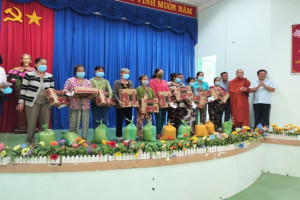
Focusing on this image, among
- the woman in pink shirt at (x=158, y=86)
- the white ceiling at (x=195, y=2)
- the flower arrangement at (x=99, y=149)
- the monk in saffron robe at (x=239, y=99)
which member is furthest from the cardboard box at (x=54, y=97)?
the white ceiling at (x=195, y=2)

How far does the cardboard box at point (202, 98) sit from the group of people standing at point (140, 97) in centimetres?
11

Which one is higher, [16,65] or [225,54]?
[225,54]

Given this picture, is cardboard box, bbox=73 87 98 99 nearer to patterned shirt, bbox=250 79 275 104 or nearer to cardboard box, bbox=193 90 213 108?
cardboard box, bbox=193 90 213 108

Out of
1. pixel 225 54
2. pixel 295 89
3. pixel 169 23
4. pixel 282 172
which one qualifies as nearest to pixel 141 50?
pixel 169 23

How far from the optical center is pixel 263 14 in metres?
5.33

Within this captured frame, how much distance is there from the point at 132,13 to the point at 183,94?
2759 mm

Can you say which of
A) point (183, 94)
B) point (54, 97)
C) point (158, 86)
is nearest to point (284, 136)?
point (183, 94)

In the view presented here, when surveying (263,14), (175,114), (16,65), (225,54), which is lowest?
(175,114)

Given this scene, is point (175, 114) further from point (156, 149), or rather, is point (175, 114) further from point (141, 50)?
point (141, 50)

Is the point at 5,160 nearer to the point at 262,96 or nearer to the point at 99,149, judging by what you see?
the point at 99,149

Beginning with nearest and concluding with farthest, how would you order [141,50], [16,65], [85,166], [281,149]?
[85,166] → [281,149] → [16,65] → [141,50]

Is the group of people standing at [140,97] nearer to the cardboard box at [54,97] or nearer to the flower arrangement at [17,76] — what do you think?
the cardboard box at [54,97]

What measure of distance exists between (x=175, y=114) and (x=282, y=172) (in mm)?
1751

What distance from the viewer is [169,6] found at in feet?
21.1
